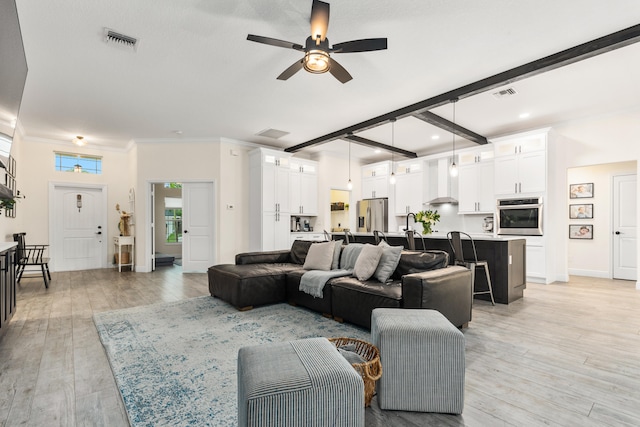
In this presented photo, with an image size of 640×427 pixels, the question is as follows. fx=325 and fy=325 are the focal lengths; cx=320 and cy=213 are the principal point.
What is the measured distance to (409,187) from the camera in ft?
26.3

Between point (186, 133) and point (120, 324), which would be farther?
point (186, 133)

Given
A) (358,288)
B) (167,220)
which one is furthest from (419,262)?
(167,220)

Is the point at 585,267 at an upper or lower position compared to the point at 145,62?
lower

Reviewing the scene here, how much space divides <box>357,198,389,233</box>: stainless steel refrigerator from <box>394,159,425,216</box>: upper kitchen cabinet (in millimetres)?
323

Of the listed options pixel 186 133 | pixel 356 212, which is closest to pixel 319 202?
pixel 356 212

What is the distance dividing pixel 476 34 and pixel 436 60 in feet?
1.76

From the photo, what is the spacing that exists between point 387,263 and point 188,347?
6.68 feet

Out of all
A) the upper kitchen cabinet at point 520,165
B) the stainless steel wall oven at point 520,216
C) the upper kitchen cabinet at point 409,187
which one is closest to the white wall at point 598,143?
the upper kitchen cabinet at point 520,165

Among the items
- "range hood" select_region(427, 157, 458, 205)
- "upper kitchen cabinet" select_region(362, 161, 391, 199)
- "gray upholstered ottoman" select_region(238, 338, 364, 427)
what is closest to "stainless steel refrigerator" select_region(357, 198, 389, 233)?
"upper kitchen cabinet" select_region(362, 161, 391, 199)

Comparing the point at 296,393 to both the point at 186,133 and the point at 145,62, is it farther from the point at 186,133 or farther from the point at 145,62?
the point at 186,133

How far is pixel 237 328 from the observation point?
3.17m

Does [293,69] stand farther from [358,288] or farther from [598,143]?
→ [598,143]

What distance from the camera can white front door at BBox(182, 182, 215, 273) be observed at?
687 centimetres

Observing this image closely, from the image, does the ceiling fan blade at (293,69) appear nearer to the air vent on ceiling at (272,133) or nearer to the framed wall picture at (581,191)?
the air vent on ceiling at (272,133)
